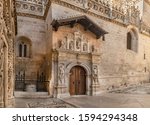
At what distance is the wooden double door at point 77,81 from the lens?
29.9ft

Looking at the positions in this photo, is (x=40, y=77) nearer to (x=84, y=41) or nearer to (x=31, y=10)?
(x=84, y=41)

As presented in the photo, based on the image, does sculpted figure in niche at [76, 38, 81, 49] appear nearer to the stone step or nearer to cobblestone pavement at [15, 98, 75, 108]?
the stone step

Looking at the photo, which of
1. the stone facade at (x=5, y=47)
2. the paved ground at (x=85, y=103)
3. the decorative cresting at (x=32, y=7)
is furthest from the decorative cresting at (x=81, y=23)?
the stone facade at (x=5, y=47)

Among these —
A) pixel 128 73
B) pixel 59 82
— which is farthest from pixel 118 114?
pixel 128 73

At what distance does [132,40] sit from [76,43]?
665cm

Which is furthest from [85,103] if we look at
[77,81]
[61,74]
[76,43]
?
[76,43]

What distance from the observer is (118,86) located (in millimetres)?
11914

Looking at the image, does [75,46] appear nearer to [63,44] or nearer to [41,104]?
[63,44]

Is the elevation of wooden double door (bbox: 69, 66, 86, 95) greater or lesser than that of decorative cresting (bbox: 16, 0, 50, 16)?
lesser

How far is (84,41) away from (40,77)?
3.00 meters

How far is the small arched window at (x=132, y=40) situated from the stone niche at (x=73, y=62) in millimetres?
4965

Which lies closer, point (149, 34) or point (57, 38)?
point (57, 38)

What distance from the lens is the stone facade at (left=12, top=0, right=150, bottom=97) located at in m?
8.80

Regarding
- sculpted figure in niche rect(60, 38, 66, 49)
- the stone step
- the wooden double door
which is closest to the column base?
the wooden double door
